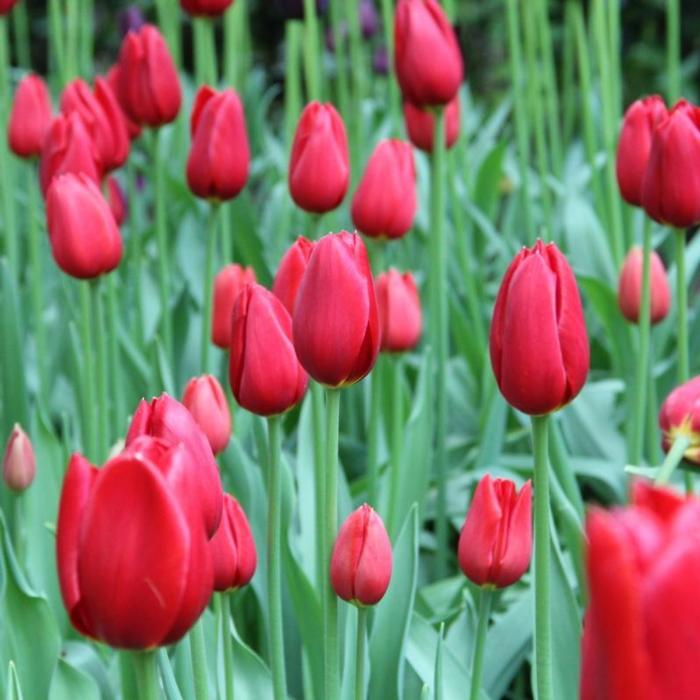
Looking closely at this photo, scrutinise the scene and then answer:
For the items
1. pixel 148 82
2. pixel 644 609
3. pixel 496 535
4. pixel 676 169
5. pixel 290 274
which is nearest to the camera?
pixel 644 609

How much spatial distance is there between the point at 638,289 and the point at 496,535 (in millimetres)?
630

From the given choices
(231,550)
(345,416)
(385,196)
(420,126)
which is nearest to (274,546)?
(231,550)

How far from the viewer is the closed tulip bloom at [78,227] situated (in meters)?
1.23

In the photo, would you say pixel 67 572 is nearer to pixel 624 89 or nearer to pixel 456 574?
pixel 456 574

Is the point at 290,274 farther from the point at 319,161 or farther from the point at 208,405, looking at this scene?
the point at 319,161

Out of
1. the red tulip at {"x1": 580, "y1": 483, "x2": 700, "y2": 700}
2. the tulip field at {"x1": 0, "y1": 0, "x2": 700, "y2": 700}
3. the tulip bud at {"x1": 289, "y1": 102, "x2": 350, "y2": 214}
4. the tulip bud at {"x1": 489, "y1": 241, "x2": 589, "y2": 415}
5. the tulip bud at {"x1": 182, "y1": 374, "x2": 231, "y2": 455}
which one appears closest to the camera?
the red tulip at {"x1": 580, "y1": 483, "x2": 700, "y2": 700}

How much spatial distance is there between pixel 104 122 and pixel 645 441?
2.75 feet

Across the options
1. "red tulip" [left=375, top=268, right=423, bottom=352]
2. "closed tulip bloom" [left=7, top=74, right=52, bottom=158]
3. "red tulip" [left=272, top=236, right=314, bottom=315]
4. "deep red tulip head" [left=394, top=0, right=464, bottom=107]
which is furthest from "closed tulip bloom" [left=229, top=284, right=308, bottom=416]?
"closed tulip bloom" [left=7, top=74, right=52, bottom=158]

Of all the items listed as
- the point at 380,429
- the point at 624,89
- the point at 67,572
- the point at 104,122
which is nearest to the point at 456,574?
the point at 380,429

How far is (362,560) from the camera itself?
859mm

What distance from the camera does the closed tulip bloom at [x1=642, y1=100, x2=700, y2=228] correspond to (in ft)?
3.86

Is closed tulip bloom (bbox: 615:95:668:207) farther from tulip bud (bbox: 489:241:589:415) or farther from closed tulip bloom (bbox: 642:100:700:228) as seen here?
tulip bud (bbox: 489:241:589:415)

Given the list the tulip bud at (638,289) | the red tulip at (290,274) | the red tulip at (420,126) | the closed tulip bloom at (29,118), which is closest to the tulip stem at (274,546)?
the red tulip at (290,274)

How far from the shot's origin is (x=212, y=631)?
45.0 inches
